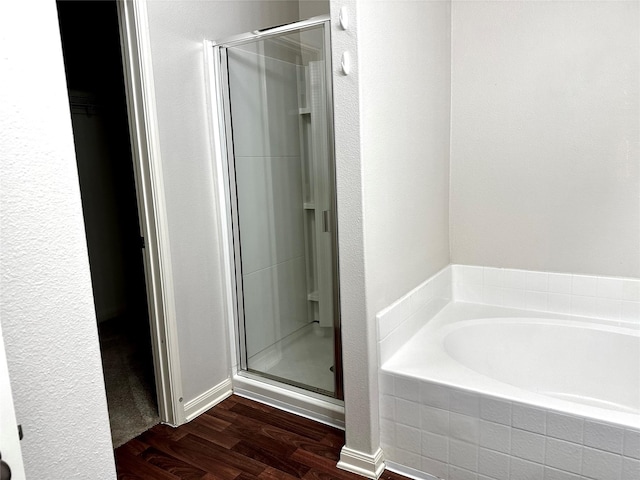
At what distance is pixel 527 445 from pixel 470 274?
1.16 metres

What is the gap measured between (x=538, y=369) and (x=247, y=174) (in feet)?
5.68

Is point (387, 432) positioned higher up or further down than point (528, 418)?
further down

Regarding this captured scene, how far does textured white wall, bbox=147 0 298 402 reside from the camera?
223 centimetres

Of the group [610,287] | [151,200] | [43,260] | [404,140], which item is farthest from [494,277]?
[43,260]

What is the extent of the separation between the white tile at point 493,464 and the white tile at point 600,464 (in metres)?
0.25

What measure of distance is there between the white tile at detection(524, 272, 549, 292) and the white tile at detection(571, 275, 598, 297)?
0.12 metres

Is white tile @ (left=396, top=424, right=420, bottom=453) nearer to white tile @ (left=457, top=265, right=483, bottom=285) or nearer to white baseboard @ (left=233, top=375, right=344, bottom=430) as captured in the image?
white baseboard @ (left=233, top=375, right=344, bottom=430)

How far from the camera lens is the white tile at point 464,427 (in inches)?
72.1

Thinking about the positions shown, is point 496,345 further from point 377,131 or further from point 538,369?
point 377,131

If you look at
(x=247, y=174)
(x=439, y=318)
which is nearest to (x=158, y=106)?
(x=247, y=174)

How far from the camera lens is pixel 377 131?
1912mm

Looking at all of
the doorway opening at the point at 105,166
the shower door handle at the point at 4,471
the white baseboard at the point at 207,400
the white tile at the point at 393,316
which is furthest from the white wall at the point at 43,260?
the doorway opening at the point at 105,166

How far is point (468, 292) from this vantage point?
9.16ft

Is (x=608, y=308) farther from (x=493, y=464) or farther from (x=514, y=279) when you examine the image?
(x=493, y=464)
